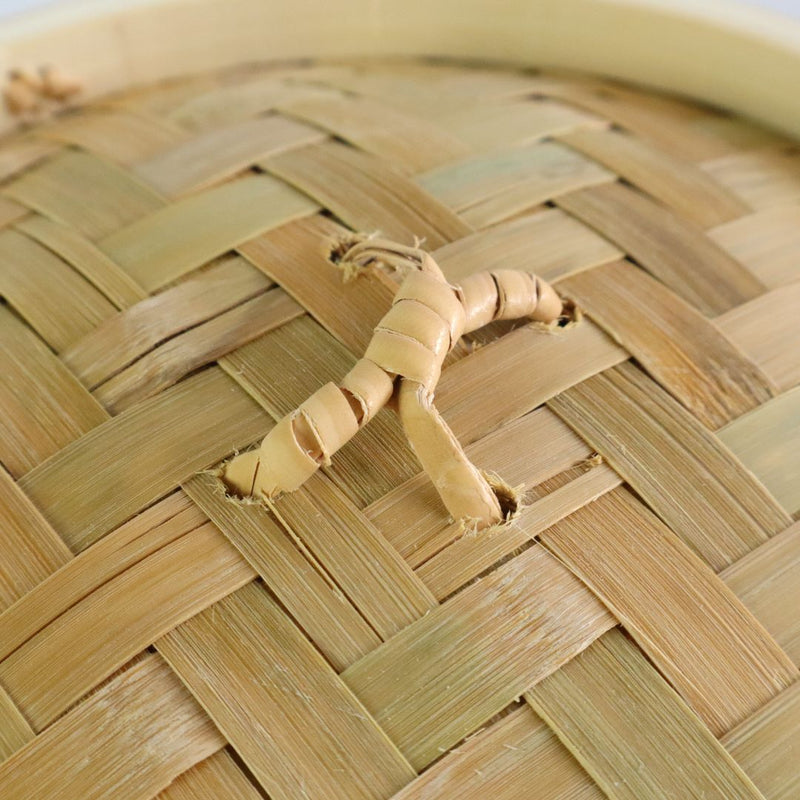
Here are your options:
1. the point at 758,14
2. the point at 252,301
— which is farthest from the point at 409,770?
the point at 758,14

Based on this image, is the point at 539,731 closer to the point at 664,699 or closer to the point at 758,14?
the point at 664,699

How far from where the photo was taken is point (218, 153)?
83cm

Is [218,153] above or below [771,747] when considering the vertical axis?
above

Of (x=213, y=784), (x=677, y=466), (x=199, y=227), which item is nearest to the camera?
(x=213, y=784)

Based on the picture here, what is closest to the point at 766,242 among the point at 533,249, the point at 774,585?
the point at 533,249

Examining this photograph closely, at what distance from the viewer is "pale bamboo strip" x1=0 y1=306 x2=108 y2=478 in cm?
65

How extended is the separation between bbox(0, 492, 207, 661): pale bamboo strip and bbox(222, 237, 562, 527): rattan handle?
0.04 m

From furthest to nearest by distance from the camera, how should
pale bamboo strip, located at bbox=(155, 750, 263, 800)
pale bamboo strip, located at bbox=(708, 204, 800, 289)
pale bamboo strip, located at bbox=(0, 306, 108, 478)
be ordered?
pale bamboo strip, located at bbox=(708, 204, 800, 289)
pale bamboo strip, located at bbox=(0, 306, 108, 478)
pale bamboo strip, located at bbox=(155, 750, 263, 800)

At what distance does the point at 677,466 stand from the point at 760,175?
14.7 inches

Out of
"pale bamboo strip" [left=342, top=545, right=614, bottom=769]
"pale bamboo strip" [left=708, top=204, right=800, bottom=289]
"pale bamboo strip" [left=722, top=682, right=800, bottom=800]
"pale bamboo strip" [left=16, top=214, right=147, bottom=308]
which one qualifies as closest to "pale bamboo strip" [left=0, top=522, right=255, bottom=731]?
"pale bamboo strip" [left=342, top=545, right=614, bottom=769]

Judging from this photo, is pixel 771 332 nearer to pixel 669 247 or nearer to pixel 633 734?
pixel 669 247

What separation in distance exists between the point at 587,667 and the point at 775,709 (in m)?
0.12

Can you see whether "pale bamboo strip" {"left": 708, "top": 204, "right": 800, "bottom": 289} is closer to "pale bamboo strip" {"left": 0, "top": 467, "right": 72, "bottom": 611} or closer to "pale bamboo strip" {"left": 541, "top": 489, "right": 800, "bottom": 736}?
"pale bamboo strip" {"left": 541, "top": 489, "right": 800, "bottom": 736}

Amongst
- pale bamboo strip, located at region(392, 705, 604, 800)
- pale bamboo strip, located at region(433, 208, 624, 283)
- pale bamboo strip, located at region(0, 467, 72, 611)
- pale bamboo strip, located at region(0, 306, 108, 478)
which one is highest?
pale bamboo strip, located at region(433, 208, 624, 283)
